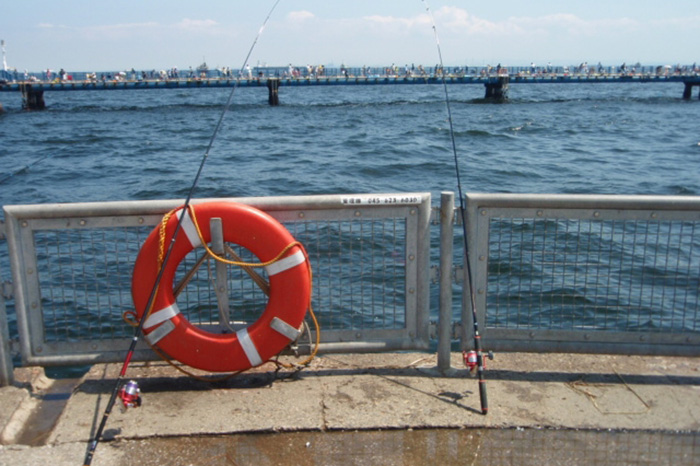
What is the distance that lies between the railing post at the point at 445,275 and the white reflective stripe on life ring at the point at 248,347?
1.07 m

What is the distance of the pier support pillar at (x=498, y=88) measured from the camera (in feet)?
197

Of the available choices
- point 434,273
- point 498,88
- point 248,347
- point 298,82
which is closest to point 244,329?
point 248,347

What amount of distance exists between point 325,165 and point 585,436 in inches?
854

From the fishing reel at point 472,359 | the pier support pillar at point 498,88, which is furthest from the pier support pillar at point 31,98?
the fishing reel at point 472,359

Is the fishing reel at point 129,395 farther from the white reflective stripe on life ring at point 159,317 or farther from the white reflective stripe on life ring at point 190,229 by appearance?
the white reflective stripe on life ring at point 190,229

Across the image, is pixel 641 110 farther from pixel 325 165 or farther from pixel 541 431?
pixel 541 431

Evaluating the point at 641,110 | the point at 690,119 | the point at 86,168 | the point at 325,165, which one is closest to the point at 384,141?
the point at 325,165

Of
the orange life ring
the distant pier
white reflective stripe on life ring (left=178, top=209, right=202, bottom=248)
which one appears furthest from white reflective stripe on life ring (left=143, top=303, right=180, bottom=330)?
the distant pier

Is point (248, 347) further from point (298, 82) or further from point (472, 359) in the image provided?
point (298, 82)

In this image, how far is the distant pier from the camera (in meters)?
55.7

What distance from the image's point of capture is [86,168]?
83.3 feet

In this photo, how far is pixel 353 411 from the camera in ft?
12.2

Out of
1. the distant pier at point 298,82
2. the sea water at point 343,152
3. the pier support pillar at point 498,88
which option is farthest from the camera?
the pier support pillar at point 498,88

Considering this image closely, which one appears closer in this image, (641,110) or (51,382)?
(51,382)
